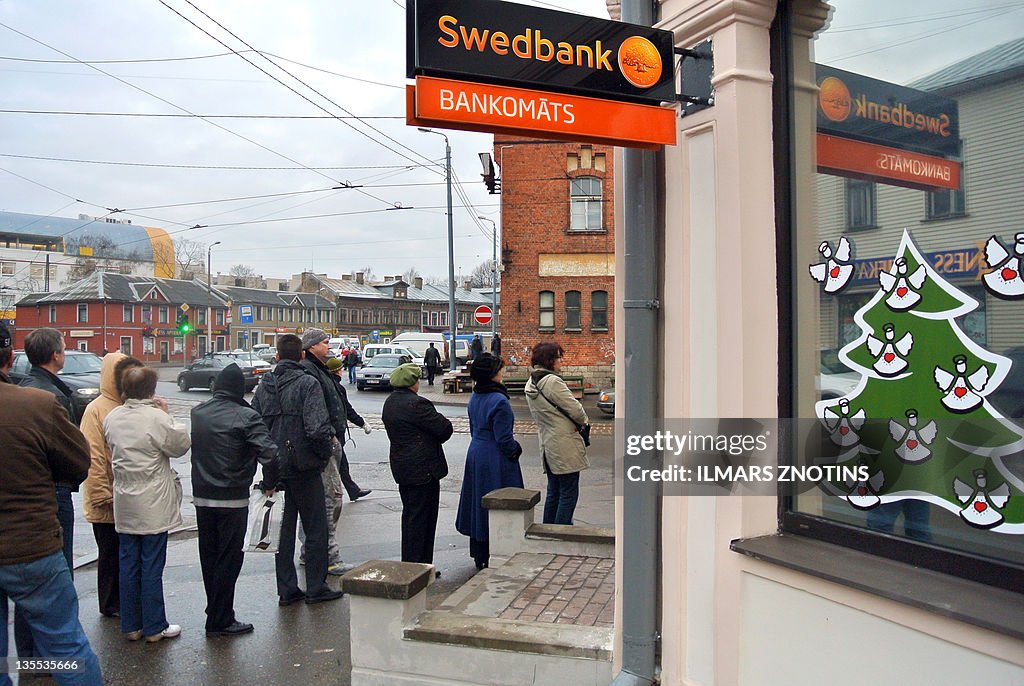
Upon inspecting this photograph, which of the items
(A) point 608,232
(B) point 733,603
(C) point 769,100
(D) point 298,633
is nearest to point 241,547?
(D) point 298,633

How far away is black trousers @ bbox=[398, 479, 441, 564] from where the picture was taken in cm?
627

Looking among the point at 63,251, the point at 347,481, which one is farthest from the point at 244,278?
the point at 347,481

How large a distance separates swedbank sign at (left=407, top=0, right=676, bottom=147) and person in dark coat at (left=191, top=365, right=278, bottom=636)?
305 cm

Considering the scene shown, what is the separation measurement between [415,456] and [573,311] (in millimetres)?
21509

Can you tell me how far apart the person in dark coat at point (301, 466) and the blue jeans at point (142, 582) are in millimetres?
958

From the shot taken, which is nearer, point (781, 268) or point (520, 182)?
point (781, 268)

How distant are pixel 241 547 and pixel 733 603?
3.56 metres

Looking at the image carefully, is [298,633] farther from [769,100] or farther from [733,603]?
[769,100]

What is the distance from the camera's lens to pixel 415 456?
621 centimetres

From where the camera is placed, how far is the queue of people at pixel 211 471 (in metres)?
3.75

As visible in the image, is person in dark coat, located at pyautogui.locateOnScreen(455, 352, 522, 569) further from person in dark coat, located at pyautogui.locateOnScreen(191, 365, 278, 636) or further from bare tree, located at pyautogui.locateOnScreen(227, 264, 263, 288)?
bare tree, located at pyautogui.locateOnScreen(227, 264, 263, 288)

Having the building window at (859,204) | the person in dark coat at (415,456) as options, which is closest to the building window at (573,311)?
the person in dark coat at (415,456)

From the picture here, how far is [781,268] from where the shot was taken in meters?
3.39

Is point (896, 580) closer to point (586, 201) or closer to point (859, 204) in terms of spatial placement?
point (859, 204)
